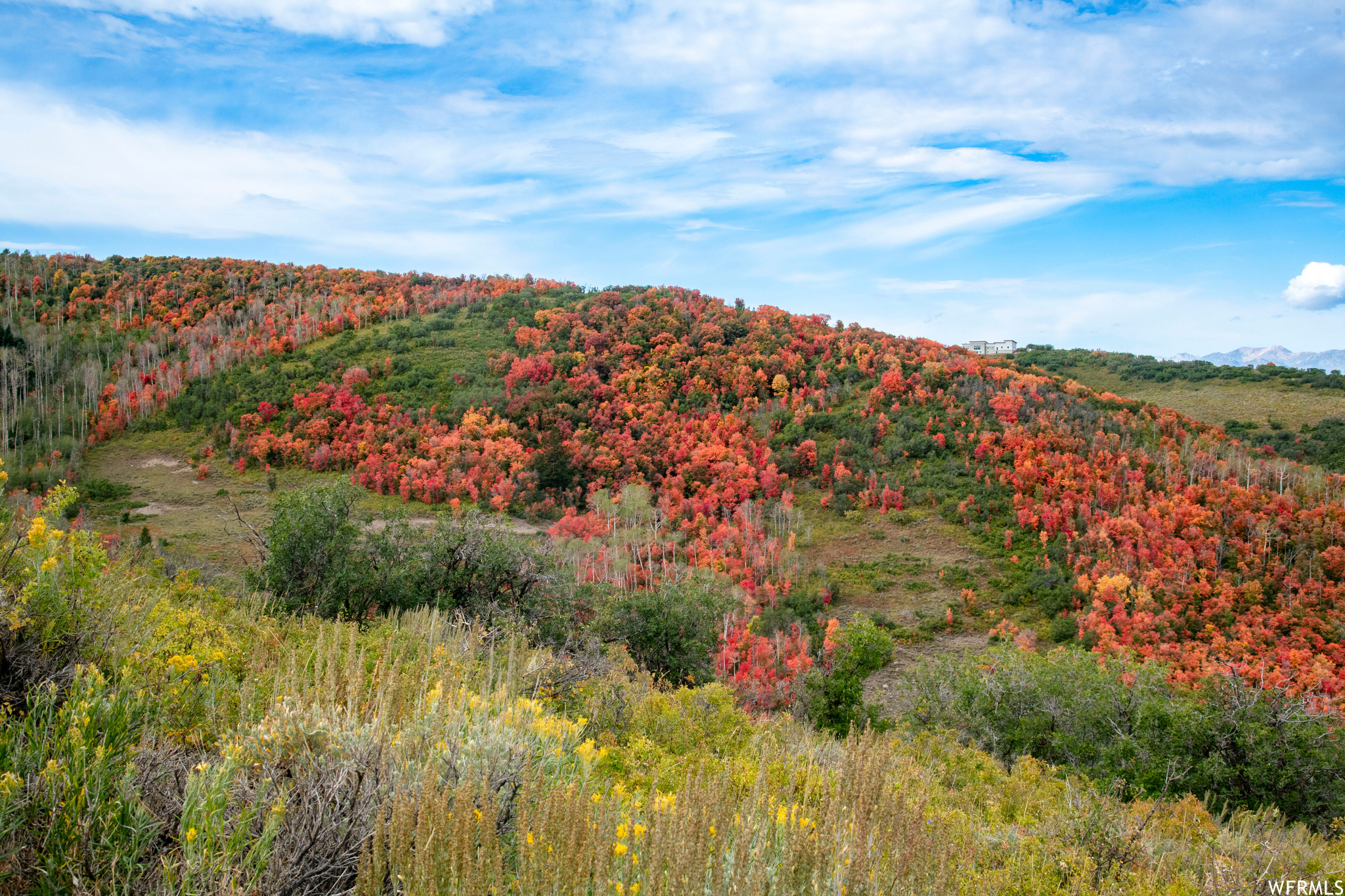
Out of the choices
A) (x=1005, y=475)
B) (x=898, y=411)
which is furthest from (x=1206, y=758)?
(x=898, y=411)

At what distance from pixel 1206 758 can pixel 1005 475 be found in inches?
1271

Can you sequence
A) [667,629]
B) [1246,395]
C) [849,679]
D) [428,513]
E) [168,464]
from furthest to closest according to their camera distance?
[1246,395], [168,464], [428,513], [667,629], [849,679]

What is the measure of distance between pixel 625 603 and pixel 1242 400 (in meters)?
66.0

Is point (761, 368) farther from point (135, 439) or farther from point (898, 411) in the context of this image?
point (135, 439)

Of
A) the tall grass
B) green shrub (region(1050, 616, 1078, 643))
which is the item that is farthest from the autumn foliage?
the tall grass

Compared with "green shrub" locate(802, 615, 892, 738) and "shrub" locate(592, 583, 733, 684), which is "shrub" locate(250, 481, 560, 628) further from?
"green shrub" locate(802, 615, 892, 738)

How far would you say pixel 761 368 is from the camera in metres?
60.4

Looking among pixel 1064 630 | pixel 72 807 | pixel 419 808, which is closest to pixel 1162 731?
pixel 419 808

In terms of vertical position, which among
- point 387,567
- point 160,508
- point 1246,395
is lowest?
point 160,508

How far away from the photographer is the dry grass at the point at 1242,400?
50.9 meters

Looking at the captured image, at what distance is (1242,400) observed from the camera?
56969mm

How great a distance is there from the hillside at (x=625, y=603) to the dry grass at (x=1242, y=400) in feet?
11.1

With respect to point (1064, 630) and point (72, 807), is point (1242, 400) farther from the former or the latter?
point (72, 807)

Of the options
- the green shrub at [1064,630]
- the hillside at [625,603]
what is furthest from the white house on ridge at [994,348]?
the green shrub at [1064,630]
